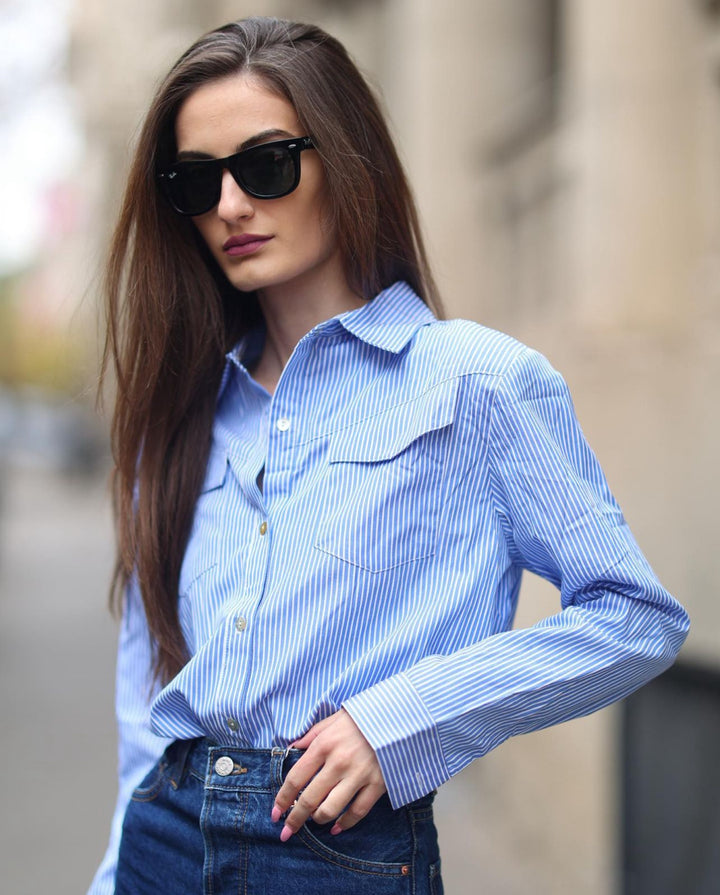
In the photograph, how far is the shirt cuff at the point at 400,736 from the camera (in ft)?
5.14

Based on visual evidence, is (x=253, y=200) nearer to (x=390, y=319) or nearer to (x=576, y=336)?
(x=390, y=319)

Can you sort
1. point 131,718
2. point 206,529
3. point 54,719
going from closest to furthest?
point 206,529 < point 131,718 < point 54,719

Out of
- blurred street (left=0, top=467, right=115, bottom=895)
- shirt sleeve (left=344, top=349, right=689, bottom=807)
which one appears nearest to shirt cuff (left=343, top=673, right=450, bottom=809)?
shirt sleeve (left=344, top=349, right=689, bottom=807)

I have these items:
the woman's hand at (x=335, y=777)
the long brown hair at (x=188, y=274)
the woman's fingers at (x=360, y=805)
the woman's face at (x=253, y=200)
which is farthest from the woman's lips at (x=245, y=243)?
the woman's fingers at (x=360, y=805)

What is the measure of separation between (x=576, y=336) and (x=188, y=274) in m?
2.48

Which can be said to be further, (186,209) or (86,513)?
(86,513)

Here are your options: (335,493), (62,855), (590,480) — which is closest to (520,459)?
(590,480)

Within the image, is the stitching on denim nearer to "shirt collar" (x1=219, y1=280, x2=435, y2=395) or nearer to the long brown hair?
the long brown hair

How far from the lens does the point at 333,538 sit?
67.6 inches

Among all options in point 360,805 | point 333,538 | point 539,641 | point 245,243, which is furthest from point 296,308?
point 360,805

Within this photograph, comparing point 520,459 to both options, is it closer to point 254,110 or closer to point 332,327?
point 332,327

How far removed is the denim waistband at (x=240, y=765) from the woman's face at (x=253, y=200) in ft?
2.50

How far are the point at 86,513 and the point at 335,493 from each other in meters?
20.7

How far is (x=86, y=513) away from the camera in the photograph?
21.7m
